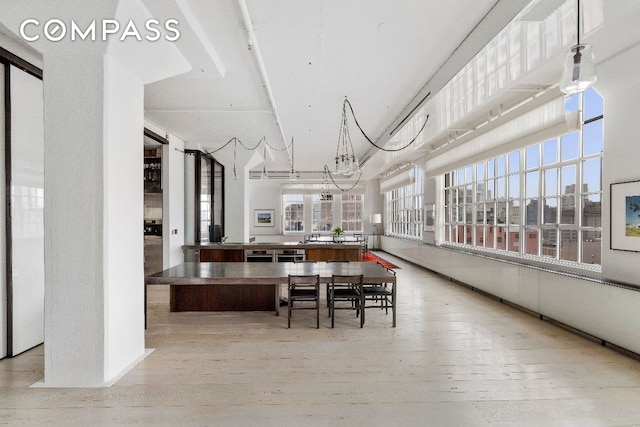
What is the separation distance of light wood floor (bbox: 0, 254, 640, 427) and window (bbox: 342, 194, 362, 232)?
410 inches

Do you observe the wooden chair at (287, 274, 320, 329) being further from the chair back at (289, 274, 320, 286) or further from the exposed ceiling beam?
the exposed ceiling beam

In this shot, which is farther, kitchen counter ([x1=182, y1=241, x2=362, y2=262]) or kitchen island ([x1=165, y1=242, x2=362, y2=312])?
kitchen counter ([x1=182, y1=241, x2=362, y2=262])

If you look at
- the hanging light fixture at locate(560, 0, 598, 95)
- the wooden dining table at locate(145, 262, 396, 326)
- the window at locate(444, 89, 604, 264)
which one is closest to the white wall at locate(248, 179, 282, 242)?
the window at locate(444, 89, 604, 264)

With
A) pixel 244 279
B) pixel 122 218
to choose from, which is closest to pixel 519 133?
pixel 244 279

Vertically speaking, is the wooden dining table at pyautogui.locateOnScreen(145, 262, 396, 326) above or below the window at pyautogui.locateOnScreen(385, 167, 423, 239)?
below

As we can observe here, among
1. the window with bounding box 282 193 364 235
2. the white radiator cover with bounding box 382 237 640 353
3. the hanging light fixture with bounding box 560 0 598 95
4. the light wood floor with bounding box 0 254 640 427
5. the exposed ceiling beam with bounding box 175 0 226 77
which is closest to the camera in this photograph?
the hanging light fixture with bounding box 560 0 598 95

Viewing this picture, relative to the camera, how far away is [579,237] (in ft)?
15.4

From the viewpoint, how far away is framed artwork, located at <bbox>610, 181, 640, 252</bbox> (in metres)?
3.64

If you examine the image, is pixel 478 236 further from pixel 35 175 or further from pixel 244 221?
pixel 35 175

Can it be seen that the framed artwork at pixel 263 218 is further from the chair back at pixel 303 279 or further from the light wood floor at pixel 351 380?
the chair back at pixel 303 279

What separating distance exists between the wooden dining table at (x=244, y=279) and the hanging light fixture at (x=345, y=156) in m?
1.55

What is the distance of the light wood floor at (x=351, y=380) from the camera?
2.50m

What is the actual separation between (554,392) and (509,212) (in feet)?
13.0

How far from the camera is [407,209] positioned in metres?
12.0
